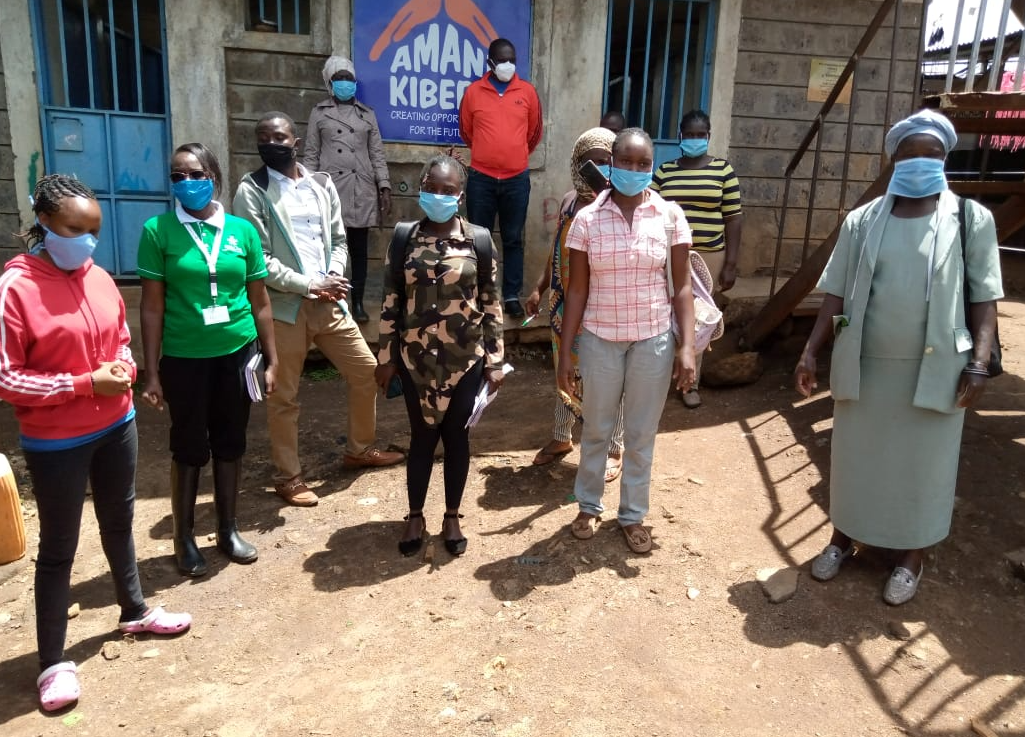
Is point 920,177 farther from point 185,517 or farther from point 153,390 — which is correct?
point 185,517

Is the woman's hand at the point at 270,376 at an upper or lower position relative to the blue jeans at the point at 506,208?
lower

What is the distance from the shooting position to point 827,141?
768 cm

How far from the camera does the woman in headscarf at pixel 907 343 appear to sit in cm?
304

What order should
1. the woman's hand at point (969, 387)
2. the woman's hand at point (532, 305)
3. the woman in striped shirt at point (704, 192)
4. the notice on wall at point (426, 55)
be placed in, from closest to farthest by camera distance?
the woman's hand at point (969, 387) → the woman's hand at point (532, 305) → the woman in striped shirt at point (704, 192) → the notice on wall at point (426, 55)

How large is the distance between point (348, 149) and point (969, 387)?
4761mm

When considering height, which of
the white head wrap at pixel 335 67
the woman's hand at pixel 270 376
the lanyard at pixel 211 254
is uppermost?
the white head wrap at pixel 335 67

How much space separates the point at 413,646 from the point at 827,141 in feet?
21.7

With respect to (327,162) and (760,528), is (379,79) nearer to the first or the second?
(327,162)

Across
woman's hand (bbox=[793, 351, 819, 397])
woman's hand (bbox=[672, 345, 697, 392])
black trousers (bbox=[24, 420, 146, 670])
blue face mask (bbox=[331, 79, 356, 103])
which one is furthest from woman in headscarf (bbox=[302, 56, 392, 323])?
woman's hand (bbox=[793, 351, 819, 397])

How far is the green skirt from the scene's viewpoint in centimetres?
321

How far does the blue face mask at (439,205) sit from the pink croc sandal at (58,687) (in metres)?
2.24

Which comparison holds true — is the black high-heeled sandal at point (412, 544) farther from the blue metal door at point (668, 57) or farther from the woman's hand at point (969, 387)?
the blue metal door at point (668, 57)

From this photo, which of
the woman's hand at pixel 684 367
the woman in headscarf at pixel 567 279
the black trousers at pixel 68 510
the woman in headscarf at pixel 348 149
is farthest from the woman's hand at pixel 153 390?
the woman in headscarf at pixel 348 149

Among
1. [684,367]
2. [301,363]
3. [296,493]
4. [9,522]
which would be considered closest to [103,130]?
[301,363]
